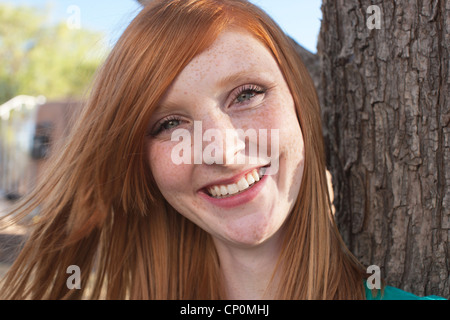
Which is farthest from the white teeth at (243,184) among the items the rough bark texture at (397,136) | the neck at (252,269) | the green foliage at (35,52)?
the green foliage at (35,52)

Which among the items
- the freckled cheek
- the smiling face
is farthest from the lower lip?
the freckled cheek

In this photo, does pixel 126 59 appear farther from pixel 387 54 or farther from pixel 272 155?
pixel 387 54

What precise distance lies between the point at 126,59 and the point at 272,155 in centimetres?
59

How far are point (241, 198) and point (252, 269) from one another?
0.32 m

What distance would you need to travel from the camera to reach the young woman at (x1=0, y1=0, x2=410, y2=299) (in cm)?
133

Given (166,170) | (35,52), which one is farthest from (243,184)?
(35,52)

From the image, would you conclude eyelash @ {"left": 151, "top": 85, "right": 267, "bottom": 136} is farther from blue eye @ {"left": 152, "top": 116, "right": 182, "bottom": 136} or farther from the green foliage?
the green foliage

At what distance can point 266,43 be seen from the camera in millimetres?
1426

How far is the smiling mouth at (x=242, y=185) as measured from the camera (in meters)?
1.35

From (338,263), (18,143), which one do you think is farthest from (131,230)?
(18,143)

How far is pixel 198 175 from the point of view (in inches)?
54.2

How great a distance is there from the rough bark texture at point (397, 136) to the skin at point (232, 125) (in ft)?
1.20

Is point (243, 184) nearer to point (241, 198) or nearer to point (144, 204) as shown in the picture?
point (241, 198)

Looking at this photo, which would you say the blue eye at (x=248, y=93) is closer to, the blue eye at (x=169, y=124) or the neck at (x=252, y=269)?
the blue eye at (x=169, y=124)
